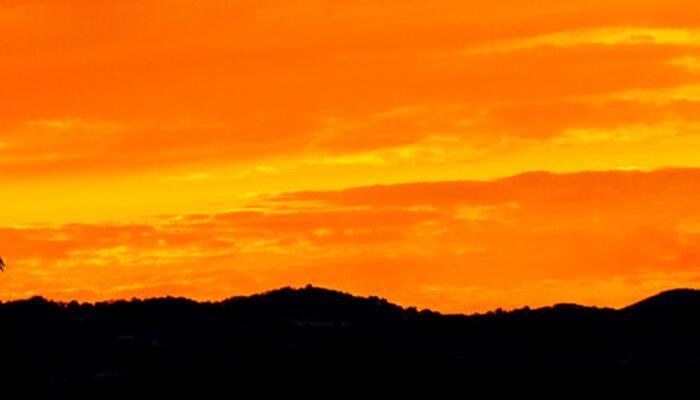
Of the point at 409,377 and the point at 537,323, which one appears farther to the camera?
the point at 537,323

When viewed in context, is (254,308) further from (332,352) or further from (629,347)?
(629,347)

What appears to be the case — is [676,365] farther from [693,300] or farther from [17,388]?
[17,388]

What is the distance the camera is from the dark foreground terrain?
123438 millimetres

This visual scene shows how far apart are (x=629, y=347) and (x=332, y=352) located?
14956mm

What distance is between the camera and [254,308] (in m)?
131

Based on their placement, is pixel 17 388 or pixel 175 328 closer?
pixel 17 388

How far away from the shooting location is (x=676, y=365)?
411 feet

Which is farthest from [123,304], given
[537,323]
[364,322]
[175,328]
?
[537,323]

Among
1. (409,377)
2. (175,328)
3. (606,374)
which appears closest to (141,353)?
(175,328)

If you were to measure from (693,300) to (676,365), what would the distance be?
26.2 ft

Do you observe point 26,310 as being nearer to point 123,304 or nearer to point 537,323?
point 123,304

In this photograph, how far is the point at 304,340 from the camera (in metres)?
125

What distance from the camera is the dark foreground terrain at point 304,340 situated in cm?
12344

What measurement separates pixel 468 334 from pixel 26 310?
21.2 meters
